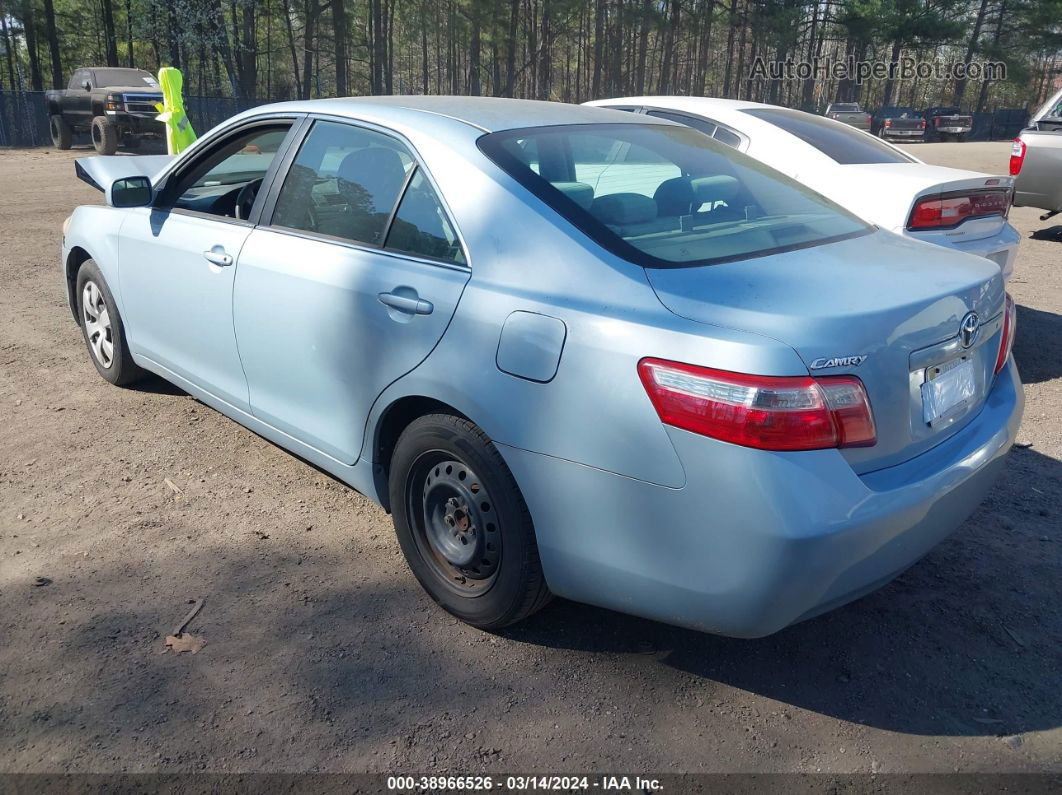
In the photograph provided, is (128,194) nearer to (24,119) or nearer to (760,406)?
(760,406)

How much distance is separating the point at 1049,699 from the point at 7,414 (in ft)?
15.8

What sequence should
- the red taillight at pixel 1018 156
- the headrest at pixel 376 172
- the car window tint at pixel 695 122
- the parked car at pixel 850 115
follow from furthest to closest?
the parked car at pixel 850 115 → the red taillight at pixel 1018 156 → the car window tint at pixel 695 122 → the headrest at pixel 376 172

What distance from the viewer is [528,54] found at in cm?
4878

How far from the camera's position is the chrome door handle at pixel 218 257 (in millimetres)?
3551

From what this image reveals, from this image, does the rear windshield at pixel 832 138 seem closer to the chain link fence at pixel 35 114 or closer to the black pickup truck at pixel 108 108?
the black pickup truck at pixel 108 108

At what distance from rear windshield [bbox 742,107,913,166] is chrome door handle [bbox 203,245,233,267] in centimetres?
407

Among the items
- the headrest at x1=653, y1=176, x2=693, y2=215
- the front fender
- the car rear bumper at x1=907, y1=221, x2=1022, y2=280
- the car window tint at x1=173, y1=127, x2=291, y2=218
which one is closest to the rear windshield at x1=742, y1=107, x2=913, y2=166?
the car rear bumper at x1=907, y1=221, x2=1022, y2=280

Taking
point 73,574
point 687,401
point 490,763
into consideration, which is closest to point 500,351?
point 687,401

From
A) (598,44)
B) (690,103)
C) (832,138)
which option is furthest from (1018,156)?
(598,44)

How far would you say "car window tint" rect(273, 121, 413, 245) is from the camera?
10.1 feet

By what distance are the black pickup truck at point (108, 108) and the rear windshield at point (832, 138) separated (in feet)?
51.2

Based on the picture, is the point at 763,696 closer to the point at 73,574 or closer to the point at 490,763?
the point at 490,763

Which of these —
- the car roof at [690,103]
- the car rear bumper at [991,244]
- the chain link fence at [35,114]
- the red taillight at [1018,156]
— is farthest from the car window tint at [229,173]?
the chain link fence at [35,114]

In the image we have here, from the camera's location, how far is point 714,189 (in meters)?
3.13
